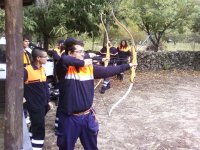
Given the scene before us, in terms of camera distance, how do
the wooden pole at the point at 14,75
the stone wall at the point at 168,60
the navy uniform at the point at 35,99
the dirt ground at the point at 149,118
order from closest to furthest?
the wooden pole at the point at 14,75, the navy uniform at the point at 35,99, the dirt ground at the point at 149,118, the stone wall at the point at 168,60

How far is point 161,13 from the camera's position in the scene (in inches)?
690

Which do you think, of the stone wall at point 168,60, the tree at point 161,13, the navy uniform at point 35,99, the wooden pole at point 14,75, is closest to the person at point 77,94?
the wooden pole at point 14,75

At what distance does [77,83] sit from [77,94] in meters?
0.12

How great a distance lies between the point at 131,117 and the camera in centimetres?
857

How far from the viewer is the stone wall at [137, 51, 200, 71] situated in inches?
702

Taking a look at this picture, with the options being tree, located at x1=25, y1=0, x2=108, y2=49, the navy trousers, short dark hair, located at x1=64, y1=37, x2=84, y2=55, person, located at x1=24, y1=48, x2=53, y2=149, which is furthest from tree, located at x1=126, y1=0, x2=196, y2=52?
the navy trousers

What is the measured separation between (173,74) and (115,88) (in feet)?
16.0

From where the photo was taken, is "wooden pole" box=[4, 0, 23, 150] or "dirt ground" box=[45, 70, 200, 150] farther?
"dirt ground" box=[45, 70, 200, 150]

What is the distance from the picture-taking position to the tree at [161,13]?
1762cm

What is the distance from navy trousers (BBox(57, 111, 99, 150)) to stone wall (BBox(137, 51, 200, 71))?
1338 cm

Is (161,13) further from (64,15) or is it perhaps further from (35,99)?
(35,99)

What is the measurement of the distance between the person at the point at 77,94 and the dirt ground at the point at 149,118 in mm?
1837

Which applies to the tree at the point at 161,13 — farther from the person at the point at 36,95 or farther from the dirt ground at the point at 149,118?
the person at the point at 36,95

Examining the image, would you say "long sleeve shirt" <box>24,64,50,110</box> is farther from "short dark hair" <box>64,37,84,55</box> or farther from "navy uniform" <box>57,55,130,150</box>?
"short dark hair" <box>64,37,84,55</box>
